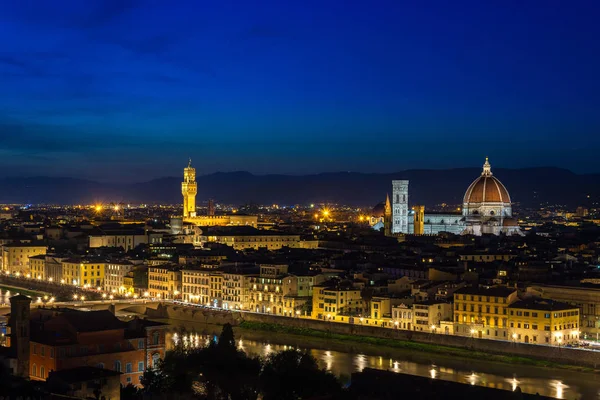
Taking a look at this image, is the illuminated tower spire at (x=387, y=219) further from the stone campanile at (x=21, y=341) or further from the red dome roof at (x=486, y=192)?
the stone campanile at (x=21, y=341)

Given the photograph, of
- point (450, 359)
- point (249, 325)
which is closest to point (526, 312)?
point (450, 359)

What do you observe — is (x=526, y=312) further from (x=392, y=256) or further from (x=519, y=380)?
(x=392, y=256)

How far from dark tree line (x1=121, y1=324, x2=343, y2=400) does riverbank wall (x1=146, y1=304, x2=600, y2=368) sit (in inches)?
426

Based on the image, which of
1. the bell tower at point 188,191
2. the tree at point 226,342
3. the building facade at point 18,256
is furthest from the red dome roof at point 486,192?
the tree at point 226,342

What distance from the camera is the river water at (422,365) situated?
2970 cm

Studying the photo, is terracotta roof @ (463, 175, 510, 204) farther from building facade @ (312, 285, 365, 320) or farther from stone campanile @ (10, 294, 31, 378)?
stone campanile @ (10, 294, 31, 378)

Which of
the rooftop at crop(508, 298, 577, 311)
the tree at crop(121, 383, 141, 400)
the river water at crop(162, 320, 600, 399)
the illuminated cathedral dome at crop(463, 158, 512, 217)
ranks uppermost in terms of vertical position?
the illuminated cathedral dome at crop(463, 158, 512, 217)

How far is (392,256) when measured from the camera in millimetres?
60656

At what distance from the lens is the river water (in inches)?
1169

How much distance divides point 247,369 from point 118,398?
3.74m

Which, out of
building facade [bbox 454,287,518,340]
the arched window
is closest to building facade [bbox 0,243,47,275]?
building facade [bbox 454,287,518,340]

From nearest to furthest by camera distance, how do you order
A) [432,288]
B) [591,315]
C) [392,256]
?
[591,315] → [432,288] → [392,256]

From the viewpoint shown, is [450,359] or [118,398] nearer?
[118,398]

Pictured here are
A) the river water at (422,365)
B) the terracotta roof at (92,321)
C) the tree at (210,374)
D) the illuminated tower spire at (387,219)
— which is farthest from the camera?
the illuminated tower spire at (387,219)
